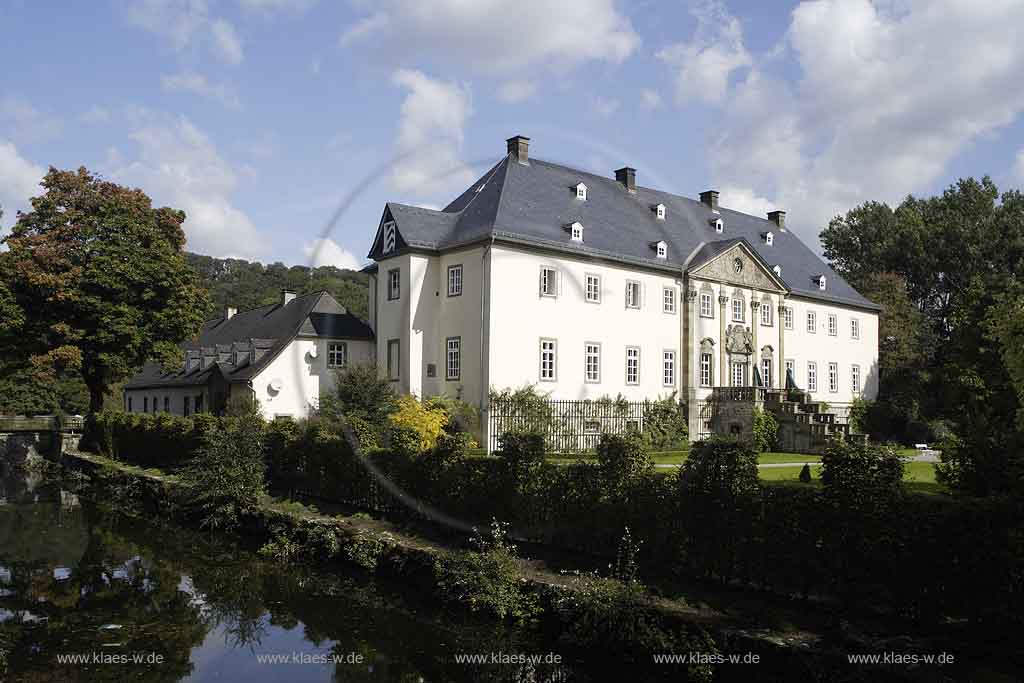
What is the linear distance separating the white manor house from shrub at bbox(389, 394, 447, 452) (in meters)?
2.09

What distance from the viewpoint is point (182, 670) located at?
1093 centimetres

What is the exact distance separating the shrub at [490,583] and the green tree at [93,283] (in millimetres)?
27452

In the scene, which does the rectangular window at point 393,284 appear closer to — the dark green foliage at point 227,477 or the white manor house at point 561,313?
the white manor house at point 561,313

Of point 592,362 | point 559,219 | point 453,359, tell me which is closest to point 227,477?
point 453,359

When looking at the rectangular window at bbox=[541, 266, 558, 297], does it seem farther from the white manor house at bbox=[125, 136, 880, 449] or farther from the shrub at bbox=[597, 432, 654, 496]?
the shrub at bbox=[597, 432, 654, 496]

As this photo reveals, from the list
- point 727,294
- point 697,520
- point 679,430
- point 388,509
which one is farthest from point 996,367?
point 727,294

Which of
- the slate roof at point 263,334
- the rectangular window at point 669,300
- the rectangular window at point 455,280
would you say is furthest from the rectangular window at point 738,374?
the slate roof at point 263,334

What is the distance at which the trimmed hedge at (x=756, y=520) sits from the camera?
9.17m

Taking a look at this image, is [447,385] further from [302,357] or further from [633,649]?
[633,649]

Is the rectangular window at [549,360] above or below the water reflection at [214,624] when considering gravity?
above

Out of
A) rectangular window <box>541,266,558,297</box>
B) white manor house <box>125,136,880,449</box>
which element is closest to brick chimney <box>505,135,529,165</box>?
white manor house <box>125,136,880,449</box>

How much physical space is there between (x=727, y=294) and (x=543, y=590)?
26.0 m

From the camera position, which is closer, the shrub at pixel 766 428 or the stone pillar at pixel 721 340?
the shrub at pixel 766 428

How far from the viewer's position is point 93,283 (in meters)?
35.5
